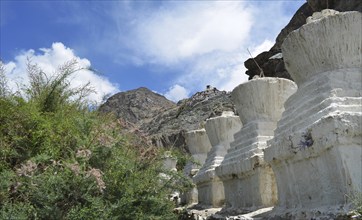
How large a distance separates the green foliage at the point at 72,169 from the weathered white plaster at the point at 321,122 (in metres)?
1.86

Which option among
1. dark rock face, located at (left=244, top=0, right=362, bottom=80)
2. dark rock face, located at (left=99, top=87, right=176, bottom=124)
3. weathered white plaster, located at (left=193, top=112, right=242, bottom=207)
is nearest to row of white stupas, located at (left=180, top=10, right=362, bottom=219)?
weathered white plaster, located at (left=193, top=112, right=242, bottom=207)

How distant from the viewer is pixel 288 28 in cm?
2606

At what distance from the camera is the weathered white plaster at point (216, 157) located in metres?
10.2

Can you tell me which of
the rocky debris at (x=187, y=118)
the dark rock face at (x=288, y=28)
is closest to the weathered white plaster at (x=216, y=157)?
the dark rock face at (x=288, y=28)

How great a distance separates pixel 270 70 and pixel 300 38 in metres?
18.0

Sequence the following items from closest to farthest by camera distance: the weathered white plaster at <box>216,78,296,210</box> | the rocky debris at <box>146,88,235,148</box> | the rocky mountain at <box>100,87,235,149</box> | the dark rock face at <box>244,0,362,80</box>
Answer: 1. the weathered white plaster at <box>216,78,296,210</box>
2. the dark rock face at <box>244,0,362,80</box>
3. the rocky mountain at <box>100,87,235,149</box>
4. the rocky debris at <box>146,88,235,148</box>

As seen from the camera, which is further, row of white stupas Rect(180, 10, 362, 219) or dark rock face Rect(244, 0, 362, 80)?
dark rock face Rect(244, 0, 362, 80)

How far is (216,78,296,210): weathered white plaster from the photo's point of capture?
23.5ft

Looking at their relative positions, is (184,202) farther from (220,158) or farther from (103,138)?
(103,138)

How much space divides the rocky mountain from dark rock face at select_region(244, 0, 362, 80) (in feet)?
9.45

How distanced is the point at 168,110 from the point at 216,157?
1055 inches

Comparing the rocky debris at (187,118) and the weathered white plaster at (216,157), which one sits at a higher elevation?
the rocky debris at (187,118)

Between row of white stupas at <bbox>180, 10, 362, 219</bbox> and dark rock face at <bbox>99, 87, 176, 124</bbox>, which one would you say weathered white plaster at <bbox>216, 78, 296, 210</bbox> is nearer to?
row of white stupas at <bbox>180, 10, 362, 219</bbox>

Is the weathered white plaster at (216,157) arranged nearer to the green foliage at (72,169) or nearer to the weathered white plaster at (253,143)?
the weathered white plaster at (253,143)
